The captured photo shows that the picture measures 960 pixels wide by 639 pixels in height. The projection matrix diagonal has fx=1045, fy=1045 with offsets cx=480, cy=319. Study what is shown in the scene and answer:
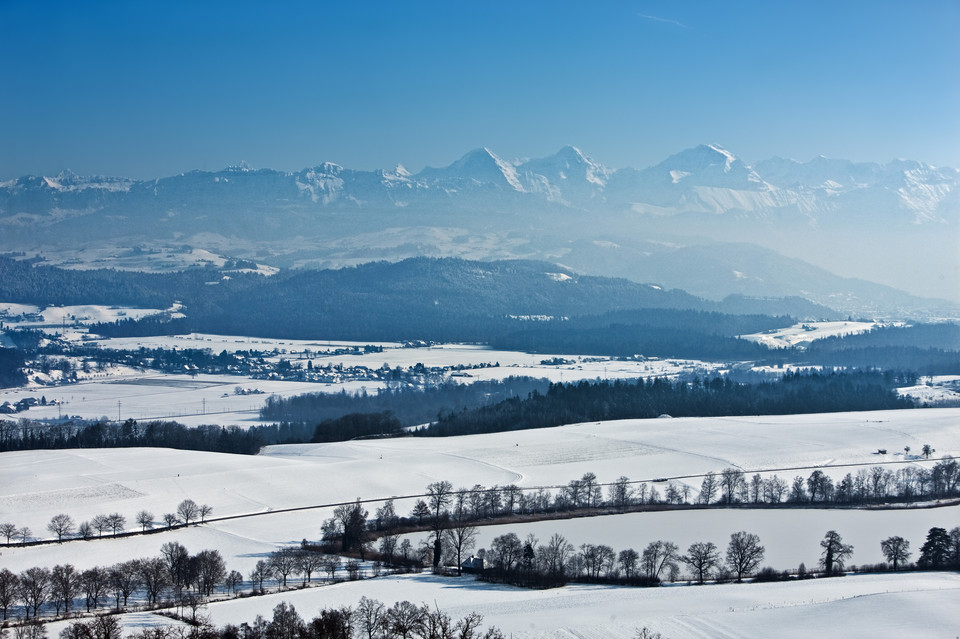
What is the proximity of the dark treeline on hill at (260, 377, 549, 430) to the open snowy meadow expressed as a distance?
786 inches

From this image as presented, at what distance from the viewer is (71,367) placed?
11669 centimetres

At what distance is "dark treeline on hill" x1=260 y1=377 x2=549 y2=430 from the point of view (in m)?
86.2

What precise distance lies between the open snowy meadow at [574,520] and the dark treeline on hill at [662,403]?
447 centimetres

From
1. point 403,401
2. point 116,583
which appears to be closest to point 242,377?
point 403,401

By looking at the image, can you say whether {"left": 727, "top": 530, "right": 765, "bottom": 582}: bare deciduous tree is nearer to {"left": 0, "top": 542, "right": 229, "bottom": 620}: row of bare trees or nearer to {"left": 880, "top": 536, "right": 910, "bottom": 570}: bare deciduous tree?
{"left": 880, "top": 536, "right": 910, "bottom": 570}: bare deciduous tree

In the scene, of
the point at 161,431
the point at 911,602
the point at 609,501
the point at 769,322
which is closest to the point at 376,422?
the point at 161,431

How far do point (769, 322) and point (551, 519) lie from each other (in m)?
130

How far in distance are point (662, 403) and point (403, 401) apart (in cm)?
2554

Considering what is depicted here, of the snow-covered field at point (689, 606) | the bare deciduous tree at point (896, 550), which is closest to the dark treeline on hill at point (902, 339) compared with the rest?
the bare deciduous tree at point (896, 550)

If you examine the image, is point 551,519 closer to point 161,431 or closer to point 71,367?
point 161,431

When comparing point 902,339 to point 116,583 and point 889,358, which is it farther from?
point 116,583

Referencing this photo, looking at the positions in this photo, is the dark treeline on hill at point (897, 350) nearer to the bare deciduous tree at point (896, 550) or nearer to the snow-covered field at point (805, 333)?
the snow-covered field at point (805, 333)

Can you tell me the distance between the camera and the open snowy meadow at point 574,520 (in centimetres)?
3048

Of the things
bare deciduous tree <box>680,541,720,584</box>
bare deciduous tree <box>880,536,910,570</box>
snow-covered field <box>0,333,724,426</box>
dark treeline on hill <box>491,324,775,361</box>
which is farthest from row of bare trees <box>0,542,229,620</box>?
dark treeline on hill <box>491,324,775,361</box>
